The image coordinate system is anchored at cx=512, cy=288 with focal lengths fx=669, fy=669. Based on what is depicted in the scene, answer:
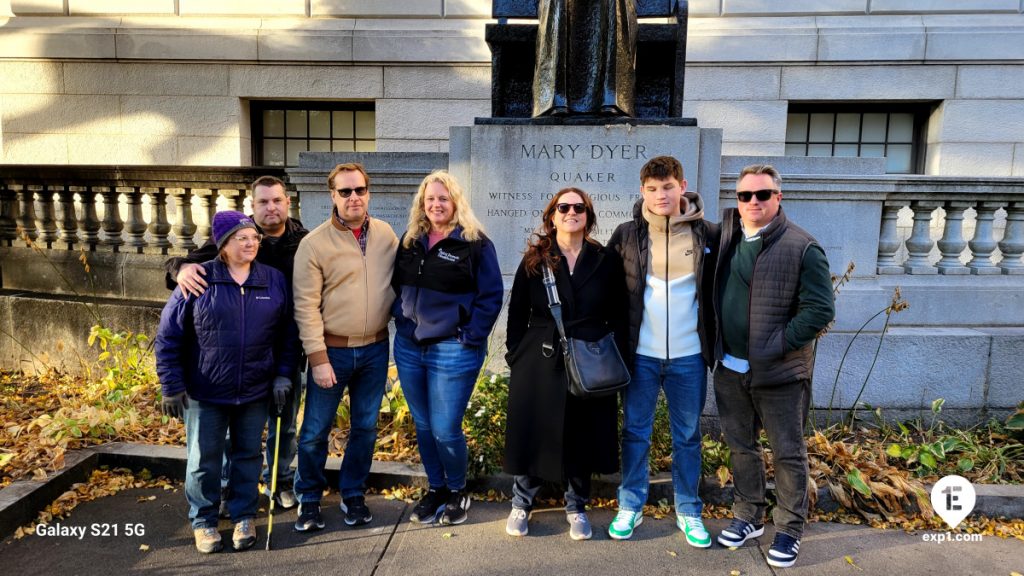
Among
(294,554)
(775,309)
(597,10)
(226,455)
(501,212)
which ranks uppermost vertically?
(597,10)

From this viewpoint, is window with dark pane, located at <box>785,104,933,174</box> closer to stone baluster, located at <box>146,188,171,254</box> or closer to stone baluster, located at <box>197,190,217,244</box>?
stone baluster, located at <box>197,190,217,244</box>

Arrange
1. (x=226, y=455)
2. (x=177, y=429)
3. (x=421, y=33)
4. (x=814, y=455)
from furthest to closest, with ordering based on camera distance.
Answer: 1. (x=421, y=33)
2. (x=177, y=429)
3. (x=814, y=455)
4. (x=226, y=455)

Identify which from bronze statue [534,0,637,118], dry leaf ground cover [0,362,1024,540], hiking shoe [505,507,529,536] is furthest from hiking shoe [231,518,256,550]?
bronze statue [534,0,637,118]

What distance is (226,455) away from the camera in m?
3.88

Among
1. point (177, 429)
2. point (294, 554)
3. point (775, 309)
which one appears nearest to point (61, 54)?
point (177, 429)

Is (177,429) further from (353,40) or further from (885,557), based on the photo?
(353,40)

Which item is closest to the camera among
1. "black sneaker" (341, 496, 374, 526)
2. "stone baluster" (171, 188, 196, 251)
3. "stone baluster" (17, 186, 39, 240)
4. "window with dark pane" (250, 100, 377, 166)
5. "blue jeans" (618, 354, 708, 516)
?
"blue jeans" (618, 354, 708, 516)

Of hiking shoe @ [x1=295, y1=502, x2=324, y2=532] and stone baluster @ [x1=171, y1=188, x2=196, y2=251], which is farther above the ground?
stone baluster @ [x1=171, y1=188, x2=196, y2=251]

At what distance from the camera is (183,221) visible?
6.80 meters

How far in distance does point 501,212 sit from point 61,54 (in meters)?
9.84

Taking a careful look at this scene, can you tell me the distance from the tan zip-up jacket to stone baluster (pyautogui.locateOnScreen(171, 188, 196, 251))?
3.87 m

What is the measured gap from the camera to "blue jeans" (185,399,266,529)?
3.44 meters

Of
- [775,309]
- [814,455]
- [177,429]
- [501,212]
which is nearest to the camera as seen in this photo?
[775,309]

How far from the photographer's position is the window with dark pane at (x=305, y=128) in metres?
11.5
